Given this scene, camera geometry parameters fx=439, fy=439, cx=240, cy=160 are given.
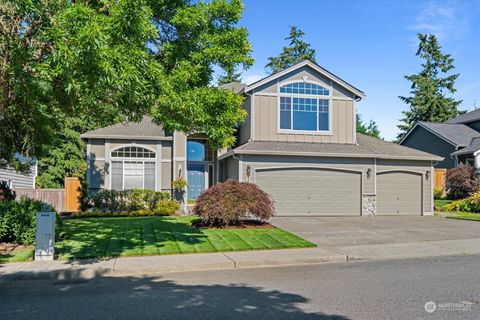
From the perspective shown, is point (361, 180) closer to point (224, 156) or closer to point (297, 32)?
point (224, 156)

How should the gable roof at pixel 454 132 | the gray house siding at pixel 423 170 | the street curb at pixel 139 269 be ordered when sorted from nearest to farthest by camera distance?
the street curb at pixel 139 269 < the gray house siding at pixel 423 170 < the gable roof at pixel 454 132

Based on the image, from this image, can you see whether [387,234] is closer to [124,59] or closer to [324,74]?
[324,74]

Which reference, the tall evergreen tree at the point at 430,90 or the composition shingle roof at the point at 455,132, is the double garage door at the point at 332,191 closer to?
the composition shingle roof at the point at 455,132

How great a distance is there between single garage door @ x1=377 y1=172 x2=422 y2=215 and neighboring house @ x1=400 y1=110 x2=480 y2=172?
26.1ft

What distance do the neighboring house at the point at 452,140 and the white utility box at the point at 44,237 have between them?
79.9 ft

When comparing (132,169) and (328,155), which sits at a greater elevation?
(328,155)

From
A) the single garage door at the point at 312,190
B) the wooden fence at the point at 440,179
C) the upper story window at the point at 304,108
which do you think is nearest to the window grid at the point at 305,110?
the upper story window at the point at 304,108

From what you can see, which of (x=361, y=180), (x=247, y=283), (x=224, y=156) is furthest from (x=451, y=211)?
(x=247, y=283)

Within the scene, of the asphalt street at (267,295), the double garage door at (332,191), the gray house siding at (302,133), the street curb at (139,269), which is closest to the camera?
the asphalt street at (267,295)

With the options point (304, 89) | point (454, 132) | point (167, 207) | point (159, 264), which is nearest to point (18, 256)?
point (159, 264)

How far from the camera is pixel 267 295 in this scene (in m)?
7.31

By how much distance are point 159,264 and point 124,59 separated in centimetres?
462

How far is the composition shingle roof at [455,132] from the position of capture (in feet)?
100

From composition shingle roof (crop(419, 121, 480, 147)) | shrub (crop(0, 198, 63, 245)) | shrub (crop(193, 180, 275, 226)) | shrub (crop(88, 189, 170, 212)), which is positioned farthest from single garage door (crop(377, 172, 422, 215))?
shrub (crop(0, 198, 63, 245))
